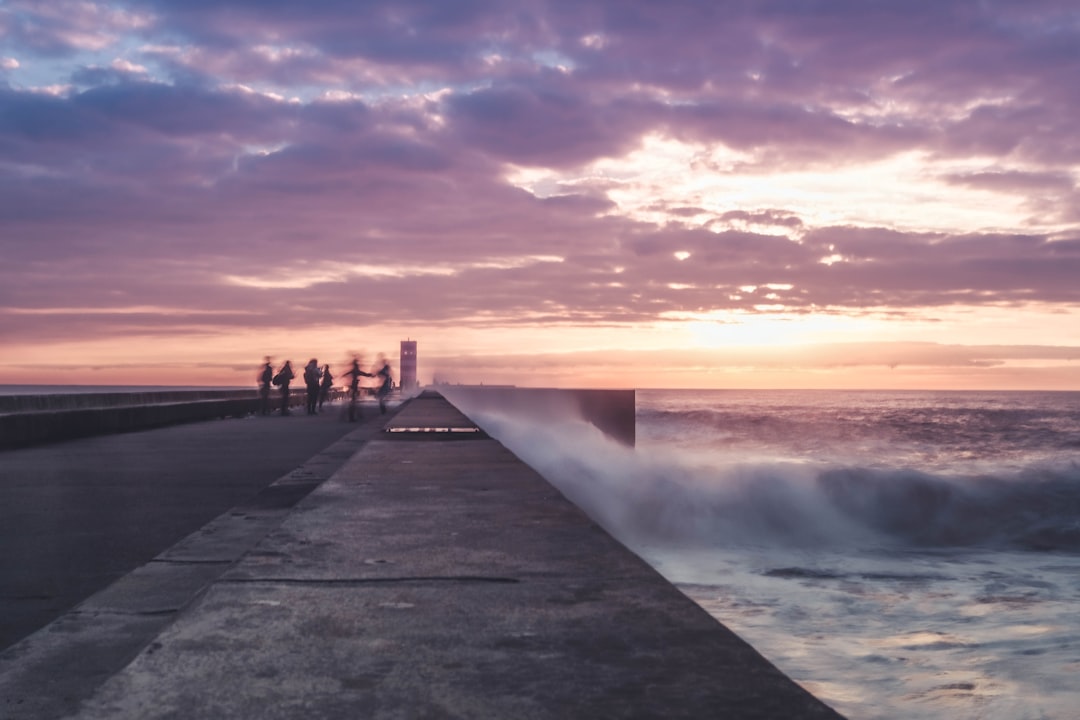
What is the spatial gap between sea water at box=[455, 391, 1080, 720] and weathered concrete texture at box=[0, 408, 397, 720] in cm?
451

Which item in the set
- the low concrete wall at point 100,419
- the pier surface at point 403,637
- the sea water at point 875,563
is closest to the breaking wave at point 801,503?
the sea water at point 875,563

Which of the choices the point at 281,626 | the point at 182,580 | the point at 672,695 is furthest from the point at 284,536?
the point at 672,695

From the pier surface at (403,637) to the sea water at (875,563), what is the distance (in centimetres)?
376

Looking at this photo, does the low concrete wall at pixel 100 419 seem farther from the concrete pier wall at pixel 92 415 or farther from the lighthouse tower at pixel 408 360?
the lighthouse tower at pixel 408 360

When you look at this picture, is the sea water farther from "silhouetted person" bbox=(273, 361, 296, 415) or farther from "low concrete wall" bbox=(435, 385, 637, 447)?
"silhouetted person" bbox=(273, 361, 296, 415)

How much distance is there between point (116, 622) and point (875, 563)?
1456cm

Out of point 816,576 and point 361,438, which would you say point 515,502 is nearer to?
point 816,576

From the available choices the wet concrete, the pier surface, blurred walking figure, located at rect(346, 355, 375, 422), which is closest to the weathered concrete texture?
the pier surface

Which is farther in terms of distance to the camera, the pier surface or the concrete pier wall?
the concrete pier wall

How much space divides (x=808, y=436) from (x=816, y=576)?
54839 mm

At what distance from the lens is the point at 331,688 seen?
2.69 meters

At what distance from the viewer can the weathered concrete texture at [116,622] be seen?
3342mm

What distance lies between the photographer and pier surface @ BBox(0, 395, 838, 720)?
101 inches

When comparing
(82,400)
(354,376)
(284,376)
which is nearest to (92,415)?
(82,400)
